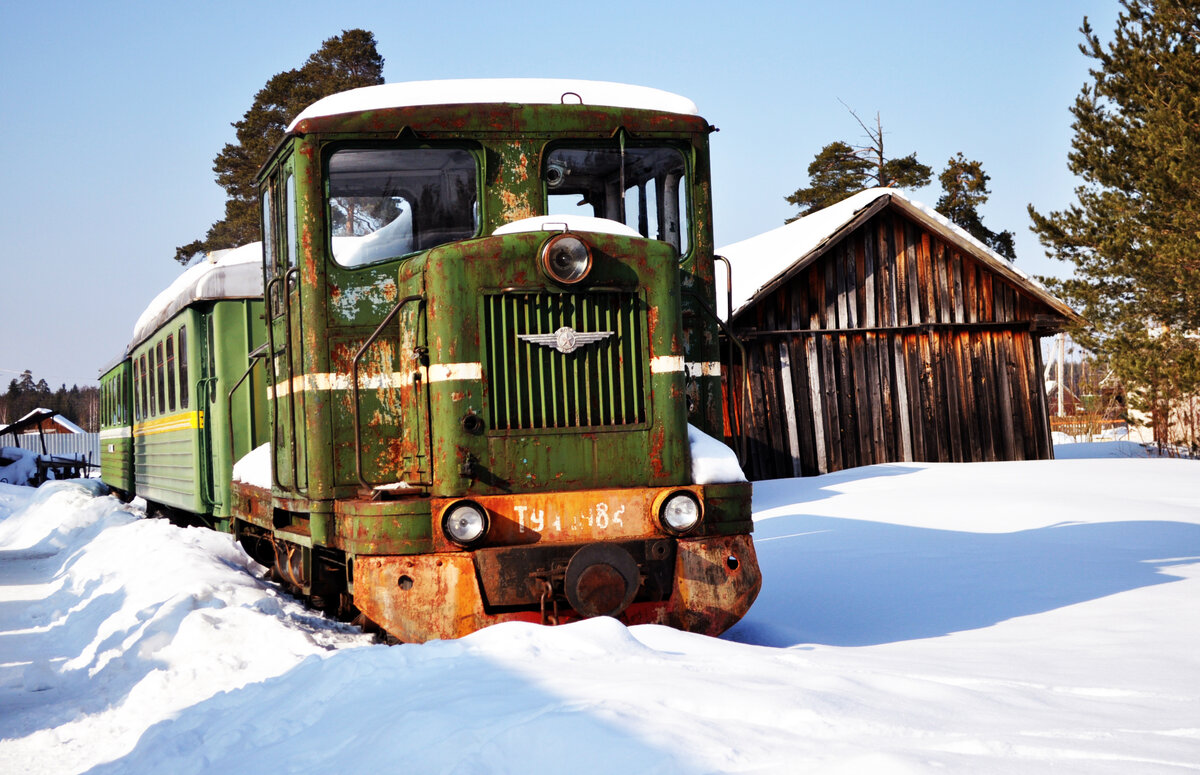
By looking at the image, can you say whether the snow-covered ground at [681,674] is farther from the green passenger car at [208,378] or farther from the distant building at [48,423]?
the distant building at [48,423]

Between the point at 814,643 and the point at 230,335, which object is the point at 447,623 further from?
the point at 230,335

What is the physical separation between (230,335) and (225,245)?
1240 inches

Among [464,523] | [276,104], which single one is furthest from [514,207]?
[276,104]

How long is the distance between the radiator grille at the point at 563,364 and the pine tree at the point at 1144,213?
15940mm

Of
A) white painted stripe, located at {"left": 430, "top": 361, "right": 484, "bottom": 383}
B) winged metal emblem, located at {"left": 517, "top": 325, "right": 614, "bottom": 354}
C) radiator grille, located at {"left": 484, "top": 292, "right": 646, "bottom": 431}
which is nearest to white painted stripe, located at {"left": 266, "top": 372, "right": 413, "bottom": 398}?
white painted stripe, located at {"left": 430, "top": 361, "right": 484, "bottom": 383}

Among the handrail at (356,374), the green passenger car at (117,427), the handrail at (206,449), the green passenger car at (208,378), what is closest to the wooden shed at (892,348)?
the green passenger car at (208,378)

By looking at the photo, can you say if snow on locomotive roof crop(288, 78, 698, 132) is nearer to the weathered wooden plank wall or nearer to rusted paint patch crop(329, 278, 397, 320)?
rusted paint patch crop(329, 278, 397, 320)

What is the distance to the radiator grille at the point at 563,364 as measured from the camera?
589 centimetres

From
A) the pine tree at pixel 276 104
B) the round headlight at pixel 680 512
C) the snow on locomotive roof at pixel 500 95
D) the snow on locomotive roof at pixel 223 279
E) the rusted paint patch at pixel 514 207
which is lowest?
the round headlight at pixel 680 512

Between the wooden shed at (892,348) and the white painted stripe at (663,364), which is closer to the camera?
the white painted stripe at (663,364)

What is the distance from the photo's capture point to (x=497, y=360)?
232 inches

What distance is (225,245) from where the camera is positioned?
40188 millimetres

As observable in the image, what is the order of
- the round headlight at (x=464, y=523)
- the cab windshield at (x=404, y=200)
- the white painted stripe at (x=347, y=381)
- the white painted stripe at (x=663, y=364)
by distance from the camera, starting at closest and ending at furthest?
the round headlight at (x=464, y=523) → the white painted stripe at (x=663, y=364) → the white painted stripe at (x=347, y=381) → the cab windshield at (x=404, y=200)

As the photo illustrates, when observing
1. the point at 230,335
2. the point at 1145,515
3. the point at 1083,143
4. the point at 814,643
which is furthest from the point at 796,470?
the point at 814,643
